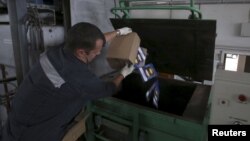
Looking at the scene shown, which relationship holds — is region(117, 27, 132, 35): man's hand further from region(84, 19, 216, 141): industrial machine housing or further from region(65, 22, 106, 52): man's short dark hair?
region(65, 22, 106, 52): man's short dark hair

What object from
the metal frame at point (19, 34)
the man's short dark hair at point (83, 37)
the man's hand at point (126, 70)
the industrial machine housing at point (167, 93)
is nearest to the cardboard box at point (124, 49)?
the man's hand at point (126, 70)

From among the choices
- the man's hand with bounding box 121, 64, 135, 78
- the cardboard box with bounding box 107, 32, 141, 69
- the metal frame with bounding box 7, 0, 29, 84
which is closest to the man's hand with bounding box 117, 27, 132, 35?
the cardboard box with bounding box 107, 32, 141, 69

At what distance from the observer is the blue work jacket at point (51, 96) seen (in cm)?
115

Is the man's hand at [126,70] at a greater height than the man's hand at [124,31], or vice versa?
the man's hand at [124,31]

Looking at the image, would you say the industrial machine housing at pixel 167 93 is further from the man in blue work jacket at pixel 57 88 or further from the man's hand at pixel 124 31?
the man in blue work jacket at pixel 57 88

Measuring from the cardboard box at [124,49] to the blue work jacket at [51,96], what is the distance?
242 millimetres

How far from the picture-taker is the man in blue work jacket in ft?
3.77

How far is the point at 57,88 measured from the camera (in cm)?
114

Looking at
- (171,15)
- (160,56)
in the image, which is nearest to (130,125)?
(160,56)

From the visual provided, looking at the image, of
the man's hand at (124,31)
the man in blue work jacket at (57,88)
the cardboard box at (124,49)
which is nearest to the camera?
the man in blue work jacket at (57,88)

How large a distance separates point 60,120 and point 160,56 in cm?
95

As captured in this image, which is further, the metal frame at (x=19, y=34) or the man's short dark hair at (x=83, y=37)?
the metal frame at (x=19, y=34)

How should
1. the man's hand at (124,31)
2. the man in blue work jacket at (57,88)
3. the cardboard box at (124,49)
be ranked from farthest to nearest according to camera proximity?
1. the man's hand at (124,31)
2. the cardboard box at (124,49)
3. the man in blue work jacket at (57,88)

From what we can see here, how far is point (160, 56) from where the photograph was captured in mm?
1732
